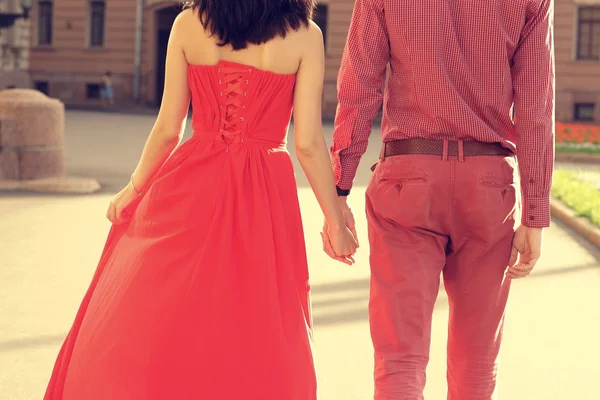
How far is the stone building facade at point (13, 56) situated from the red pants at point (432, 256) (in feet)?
110

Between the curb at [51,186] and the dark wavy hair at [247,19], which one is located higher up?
the dark wavy hair at [247,19]

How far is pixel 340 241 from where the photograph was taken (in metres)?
4.05

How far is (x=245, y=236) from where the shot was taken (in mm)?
3984

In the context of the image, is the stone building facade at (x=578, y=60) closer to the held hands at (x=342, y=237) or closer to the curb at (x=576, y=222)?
the curb at (x=576, y=222)

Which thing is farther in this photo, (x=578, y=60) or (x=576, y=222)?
(x=578, y=60)

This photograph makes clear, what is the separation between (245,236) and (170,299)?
31 centimetres

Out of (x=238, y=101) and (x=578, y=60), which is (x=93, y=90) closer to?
(x=578, y=60)

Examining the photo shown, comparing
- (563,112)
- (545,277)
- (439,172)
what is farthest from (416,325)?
(563,112)

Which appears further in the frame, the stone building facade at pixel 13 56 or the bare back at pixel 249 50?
the stone building facade at pixel 13 56

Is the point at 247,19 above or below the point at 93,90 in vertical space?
above

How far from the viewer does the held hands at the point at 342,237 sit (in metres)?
4.05

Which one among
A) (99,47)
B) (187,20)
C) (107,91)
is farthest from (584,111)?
(187,20)

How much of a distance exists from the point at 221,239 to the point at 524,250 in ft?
3.13

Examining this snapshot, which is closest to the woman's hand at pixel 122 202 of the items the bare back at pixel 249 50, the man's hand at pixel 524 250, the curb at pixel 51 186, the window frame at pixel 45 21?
the bare back at pixel 249 50
